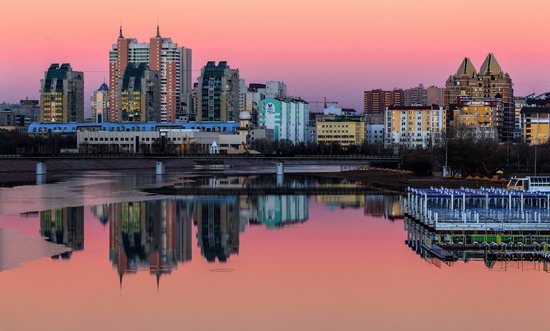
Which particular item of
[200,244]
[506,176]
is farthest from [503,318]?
[506,176]

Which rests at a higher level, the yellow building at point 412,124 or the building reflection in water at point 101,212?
the yellow building at point 412,124

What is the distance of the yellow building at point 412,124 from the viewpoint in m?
175

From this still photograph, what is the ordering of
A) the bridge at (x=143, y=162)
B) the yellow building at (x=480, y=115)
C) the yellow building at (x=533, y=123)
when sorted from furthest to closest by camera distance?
1. the yellow building at (x=480, y=115)
2. the yellow building at (x=533, y=123)
3. the bridge at (x=143, y=162)

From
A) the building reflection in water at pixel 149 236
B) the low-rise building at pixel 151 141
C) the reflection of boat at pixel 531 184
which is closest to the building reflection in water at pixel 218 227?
the building reflection in water at pixel 149 236

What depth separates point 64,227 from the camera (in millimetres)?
40719

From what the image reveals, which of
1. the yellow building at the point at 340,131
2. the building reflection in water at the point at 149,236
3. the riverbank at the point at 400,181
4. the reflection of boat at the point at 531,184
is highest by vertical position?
the yellow building at the point at 340,131

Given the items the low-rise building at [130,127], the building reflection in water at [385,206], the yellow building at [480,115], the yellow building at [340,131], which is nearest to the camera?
the building reflection in water at [385,206]

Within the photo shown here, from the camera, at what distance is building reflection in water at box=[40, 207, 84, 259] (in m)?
35.5

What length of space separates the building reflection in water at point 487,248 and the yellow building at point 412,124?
13760 centimetres

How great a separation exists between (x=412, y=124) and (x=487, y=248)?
14744 centimetres

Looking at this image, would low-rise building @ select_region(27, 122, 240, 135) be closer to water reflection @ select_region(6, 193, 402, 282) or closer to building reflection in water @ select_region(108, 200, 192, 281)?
water reflection @ select_region(6, 193, 402, 282)

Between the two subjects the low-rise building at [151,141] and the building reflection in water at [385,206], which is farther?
the low-rise building at [151,141]

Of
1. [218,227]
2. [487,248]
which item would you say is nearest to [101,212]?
[218,227]

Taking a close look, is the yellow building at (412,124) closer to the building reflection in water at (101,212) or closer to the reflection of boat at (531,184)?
the reflection of boat at (531,184)
